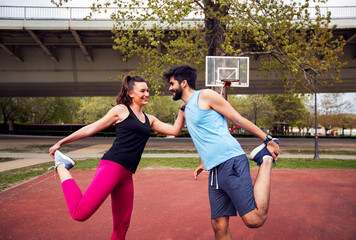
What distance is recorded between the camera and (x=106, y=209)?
570cm

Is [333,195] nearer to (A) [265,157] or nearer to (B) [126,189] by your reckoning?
(A) [265,157]

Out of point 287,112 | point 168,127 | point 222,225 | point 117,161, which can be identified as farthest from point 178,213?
point 287,112

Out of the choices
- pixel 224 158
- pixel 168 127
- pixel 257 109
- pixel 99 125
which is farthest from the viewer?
pixel 257 109

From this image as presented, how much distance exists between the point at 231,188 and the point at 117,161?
1.21m

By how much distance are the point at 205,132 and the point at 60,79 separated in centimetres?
1972

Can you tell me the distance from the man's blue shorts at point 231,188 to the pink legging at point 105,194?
977mm

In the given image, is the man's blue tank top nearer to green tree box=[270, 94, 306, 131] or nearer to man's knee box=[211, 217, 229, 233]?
man's knee box=[211, 217, 229, 233]

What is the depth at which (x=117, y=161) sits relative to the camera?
291 centimetres

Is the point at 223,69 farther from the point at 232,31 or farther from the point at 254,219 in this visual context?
the point at 254,219

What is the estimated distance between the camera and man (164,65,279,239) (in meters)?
2.57

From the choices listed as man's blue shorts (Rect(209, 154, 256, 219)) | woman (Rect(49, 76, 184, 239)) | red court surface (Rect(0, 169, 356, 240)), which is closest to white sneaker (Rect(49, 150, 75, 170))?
woman (Rect(49, 76, 184, 239))

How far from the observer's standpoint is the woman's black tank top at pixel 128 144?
2939mm

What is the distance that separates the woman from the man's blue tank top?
2.15 ft

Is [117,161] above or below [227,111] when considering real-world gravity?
below
